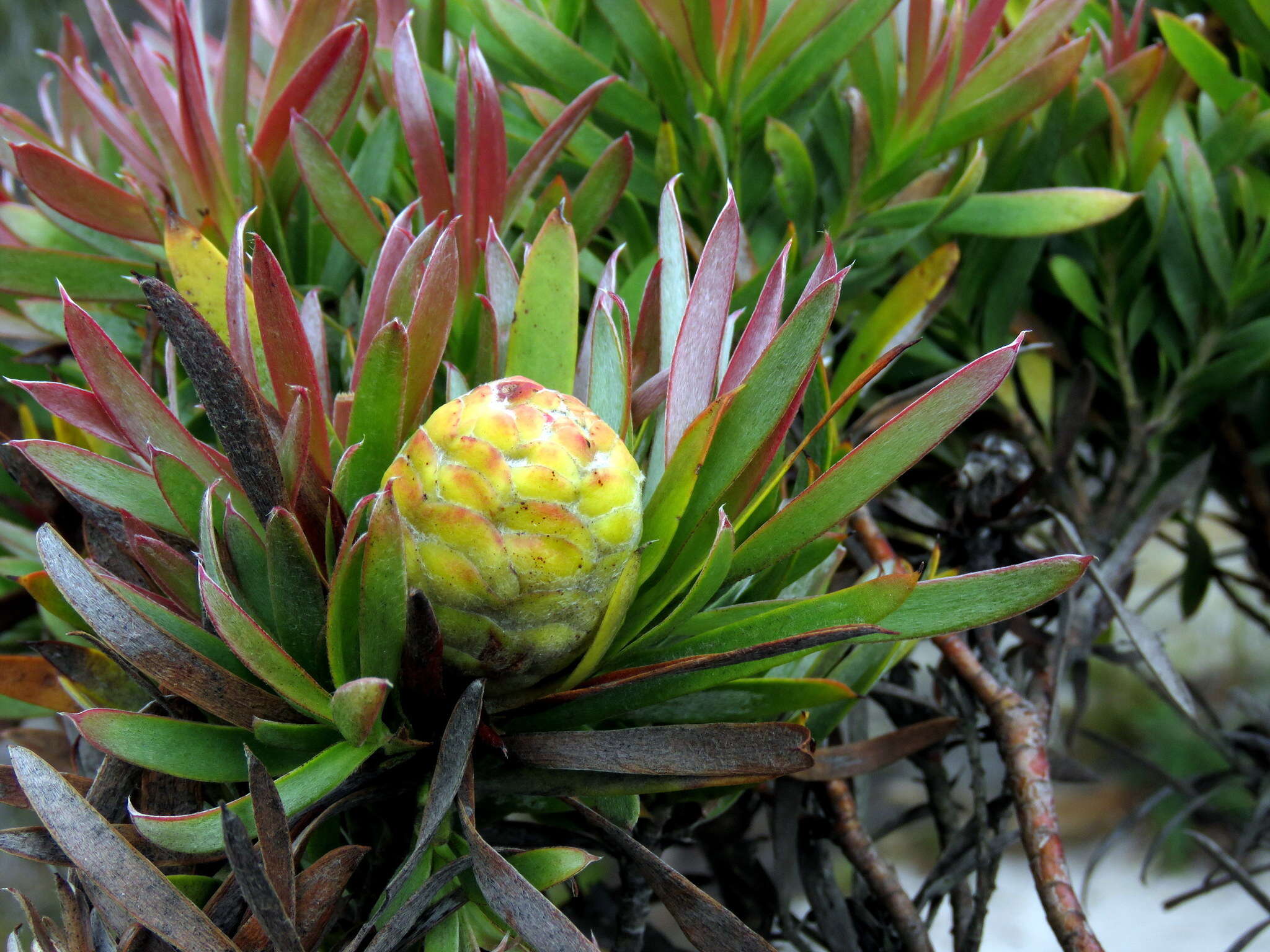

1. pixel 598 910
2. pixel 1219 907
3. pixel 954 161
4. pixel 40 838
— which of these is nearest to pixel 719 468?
pixel 40 838

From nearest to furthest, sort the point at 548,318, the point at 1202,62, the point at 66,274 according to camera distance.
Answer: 1. the point at 548,318
2. the point at 66,274
3. the point at 1202,62

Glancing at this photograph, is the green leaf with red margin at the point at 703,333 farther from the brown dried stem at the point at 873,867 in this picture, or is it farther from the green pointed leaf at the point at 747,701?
the brown dried stem at the point at 873,867


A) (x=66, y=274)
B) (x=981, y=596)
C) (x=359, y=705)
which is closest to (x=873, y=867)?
(x=981, y=596)

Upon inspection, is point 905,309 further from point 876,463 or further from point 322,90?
point 322,90

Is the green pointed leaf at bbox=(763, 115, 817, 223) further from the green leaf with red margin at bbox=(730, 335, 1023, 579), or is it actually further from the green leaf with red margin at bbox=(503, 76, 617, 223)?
the green leaf with red margin at bbox=(730, 335, 1023, 579)

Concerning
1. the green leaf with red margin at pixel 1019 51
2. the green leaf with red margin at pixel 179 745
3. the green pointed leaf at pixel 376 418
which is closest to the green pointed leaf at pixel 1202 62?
the green leaf with red margin at pixel 1019 51

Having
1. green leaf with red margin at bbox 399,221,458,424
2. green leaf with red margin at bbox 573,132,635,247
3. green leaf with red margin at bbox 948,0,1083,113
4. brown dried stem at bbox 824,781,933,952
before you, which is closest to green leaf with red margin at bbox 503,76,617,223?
green leaf with red margin at bbox 573,132,635,247
